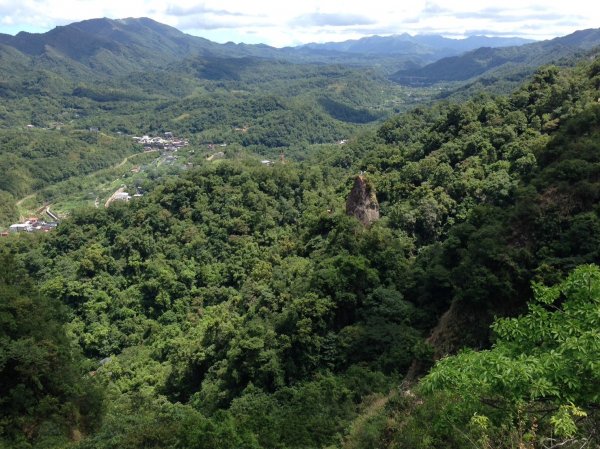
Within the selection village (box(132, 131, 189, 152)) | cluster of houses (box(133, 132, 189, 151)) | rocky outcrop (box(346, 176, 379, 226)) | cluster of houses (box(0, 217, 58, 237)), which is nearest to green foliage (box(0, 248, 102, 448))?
rocky outcrop (box(346, 176, 379, 226))

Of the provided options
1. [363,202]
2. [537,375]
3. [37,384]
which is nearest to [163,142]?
[363,202]

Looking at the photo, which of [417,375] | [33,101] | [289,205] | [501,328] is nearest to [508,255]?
[417,375]

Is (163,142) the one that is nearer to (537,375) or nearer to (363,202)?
(363,202)

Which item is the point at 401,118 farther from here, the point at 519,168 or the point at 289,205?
the point at 519,168

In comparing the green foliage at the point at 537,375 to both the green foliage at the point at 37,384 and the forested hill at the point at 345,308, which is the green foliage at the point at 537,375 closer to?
the forested hill at the point at 345,308

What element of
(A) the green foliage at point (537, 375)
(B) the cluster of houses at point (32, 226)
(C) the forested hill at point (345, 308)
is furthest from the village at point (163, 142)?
(A) the green foliage at point (537, 375)

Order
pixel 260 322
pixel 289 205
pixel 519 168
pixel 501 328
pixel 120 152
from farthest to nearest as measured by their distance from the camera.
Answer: pixel 120 152 < pixel 289 205 < pixel 519 168 < pixel 260 322 < pixel 501 328

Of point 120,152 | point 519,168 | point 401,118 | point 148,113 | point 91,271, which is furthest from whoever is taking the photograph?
point 148,113

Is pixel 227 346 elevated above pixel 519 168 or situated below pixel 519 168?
below
